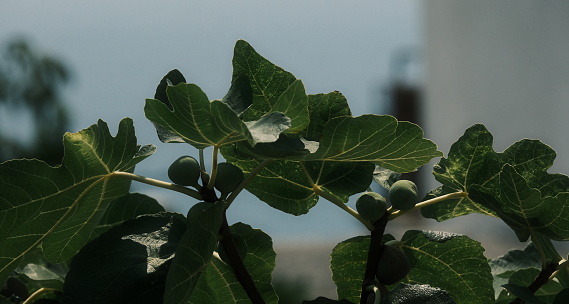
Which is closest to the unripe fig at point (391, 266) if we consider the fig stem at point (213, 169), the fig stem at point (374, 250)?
the fig stem at point (374, 250)

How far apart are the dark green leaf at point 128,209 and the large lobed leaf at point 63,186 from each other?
0.18 feet

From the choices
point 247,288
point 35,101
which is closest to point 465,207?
point 247,288

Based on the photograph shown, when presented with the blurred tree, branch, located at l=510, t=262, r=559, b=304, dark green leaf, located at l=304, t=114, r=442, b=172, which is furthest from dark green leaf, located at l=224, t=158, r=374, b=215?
the blurred tree

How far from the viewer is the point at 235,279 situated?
0.51 meters

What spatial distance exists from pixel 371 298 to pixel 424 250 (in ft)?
0.30

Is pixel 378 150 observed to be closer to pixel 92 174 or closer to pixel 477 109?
pixel 92 174

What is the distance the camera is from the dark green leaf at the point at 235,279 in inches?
20.1

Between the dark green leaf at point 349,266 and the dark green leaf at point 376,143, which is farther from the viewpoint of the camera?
the dark green leaf at point 349,266

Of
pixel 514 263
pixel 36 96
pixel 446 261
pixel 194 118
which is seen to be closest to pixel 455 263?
pixel 446 261

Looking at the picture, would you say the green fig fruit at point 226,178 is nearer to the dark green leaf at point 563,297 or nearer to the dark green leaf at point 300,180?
→ the dark green leaf at point 300,180

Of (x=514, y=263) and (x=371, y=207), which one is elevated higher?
(x=371, y=207)

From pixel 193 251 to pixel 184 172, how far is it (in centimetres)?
5

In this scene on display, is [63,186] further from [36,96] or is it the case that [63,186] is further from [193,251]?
[36,96]

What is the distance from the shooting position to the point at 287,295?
181 inches
